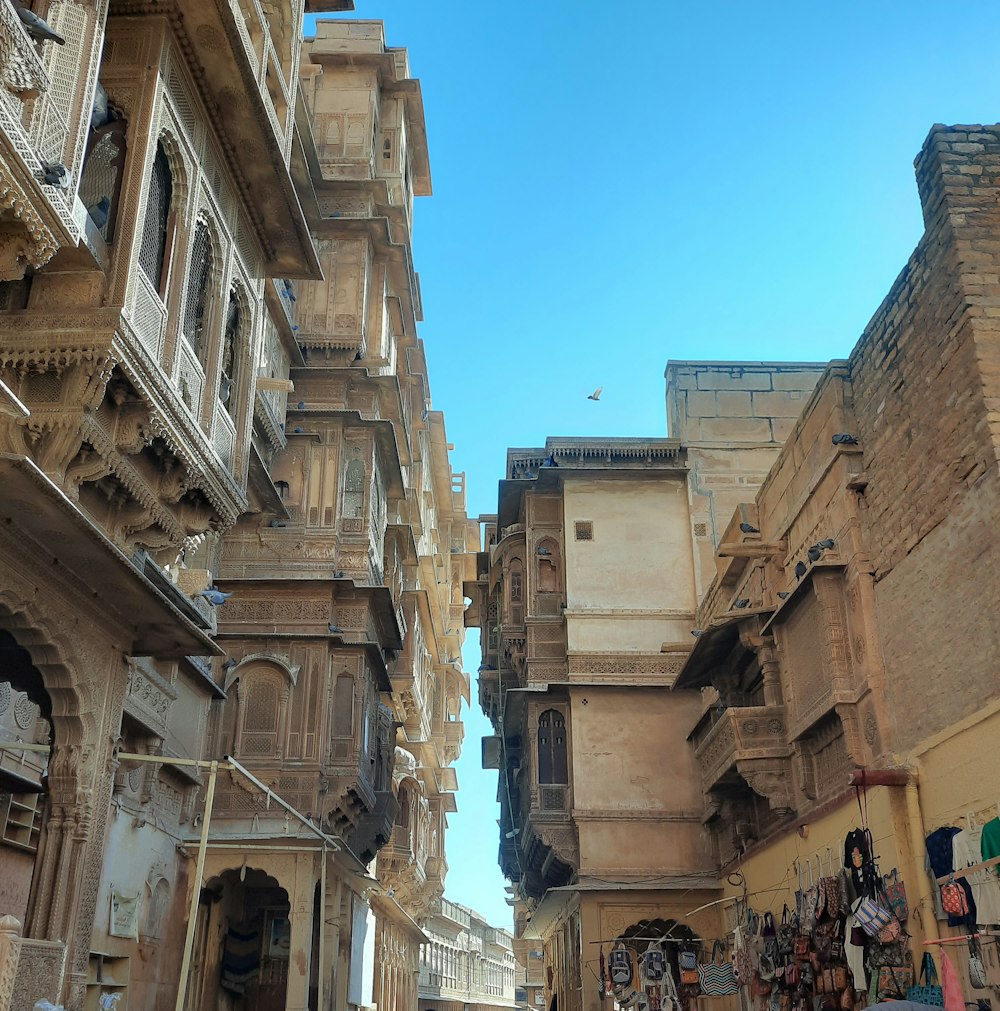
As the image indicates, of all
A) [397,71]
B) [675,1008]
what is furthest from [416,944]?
[397,71]

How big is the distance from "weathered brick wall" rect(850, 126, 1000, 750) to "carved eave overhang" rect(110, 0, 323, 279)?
270 inches

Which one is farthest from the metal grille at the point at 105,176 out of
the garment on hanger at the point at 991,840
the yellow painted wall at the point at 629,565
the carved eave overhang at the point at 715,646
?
the yellow painted wall at the point at 629,565

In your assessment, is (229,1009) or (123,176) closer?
(123,176)

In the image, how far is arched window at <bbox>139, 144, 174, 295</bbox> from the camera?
925 centimetres

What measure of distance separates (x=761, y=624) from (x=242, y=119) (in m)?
Answer: 9.93

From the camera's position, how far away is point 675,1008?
17.3 metres

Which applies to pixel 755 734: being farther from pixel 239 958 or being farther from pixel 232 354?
pixel 239 958

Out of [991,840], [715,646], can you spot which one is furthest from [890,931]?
[715,646]

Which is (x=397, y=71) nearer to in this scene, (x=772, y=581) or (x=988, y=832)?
(x=772, y=581)

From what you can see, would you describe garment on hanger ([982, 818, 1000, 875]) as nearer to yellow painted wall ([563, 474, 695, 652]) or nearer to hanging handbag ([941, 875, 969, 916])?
hanging handbag ([941, 875, 969, 916])

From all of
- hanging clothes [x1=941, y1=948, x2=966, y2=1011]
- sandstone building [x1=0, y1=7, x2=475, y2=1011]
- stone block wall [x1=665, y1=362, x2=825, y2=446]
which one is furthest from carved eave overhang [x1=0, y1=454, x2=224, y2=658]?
stone block wall [x1=665, y1=362, x2=825, y2=446]

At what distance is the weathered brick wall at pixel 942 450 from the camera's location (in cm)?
994

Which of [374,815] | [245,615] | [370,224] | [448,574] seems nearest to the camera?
[245,615]

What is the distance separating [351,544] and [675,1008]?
32.6 ft
